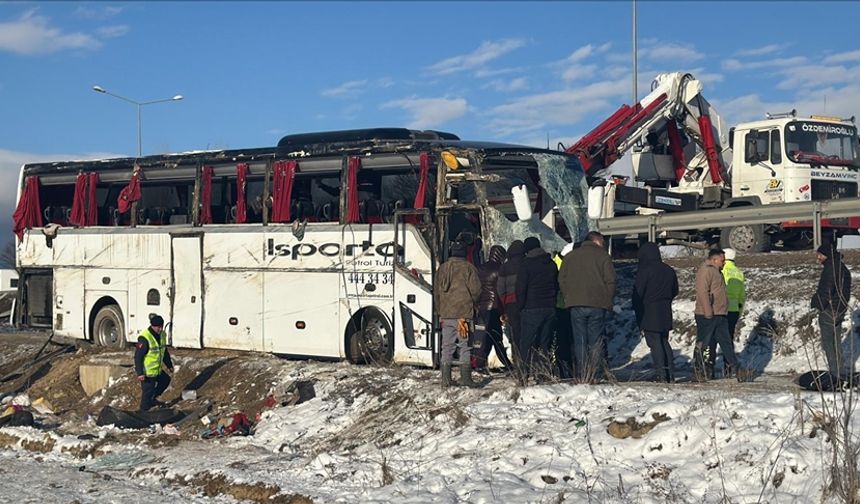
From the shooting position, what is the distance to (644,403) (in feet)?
37.3

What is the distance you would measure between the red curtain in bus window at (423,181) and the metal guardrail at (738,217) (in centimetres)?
644

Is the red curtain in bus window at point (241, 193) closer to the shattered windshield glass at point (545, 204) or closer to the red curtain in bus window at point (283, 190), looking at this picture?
the red curtain in bus window at point (283, 190)

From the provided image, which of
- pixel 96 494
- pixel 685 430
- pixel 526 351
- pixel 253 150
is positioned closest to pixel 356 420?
pixel 526 351

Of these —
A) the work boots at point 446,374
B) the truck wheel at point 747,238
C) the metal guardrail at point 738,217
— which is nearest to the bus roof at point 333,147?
the work boots at point 446,374

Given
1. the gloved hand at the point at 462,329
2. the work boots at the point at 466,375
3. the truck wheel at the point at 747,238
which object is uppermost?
the truck wheel at the point at 747,238

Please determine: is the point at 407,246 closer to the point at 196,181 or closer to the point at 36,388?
the point at 196,181

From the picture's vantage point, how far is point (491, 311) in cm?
1508

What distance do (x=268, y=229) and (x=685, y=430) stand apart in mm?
9285

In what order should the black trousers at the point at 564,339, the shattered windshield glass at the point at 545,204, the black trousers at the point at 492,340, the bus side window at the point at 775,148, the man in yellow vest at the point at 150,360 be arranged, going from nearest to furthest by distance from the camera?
the black trousers at the point at 564,339
the black trousers at the point at 492,340
the shattered windshield glass at the point at 545,204
the man in yellow vest at the point at 150,360
the bus side window at the point at 775,148

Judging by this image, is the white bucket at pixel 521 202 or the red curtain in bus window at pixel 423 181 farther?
the red curtain in bus window at pixel 423 181

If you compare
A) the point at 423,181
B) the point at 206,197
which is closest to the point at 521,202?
the point at 423,181

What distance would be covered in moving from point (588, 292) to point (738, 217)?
9732 mm

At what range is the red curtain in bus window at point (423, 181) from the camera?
16.0 meters

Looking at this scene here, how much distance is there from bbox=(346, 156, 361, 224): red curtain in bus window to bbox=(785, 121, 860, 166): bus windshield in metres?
12.9
